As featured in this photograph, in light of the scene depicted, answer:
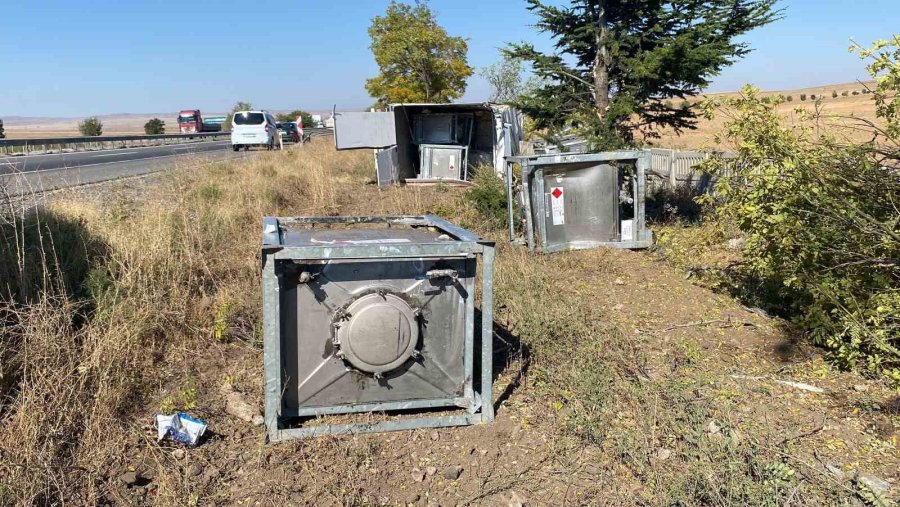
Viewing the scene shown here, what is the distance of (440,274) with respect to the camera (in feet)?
12.4

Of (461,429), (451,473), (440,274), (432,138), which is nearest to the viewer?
(451,473)

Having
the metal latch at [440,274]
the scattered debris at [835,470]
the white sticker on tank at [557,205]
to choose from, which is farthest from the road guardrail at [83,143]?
the scattered debris at [835,470]

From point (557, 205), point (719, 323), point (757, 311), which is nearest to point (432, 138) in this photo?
point (557, 205)

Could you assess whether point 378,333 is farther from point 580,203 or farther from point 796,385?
point 580,203

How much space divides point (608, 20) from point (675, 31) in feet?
3.89

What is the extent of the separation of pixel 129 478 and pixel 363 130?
45.9 feet

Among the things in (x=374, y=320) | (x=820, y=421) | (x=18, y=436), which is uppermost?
Result: (x=374, y=320)

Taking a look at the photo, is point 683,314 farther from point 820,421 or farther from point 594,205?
point 594,205

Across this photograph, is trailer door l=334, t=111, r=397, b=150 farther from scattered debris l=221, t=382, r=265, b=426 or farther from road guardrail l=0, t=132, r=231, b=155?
scattered debris l=221, t=382, r=265, b=426

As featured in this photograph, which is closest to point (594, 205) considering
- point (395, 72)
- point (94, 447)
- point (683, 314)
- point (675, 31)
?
point (683, 314)

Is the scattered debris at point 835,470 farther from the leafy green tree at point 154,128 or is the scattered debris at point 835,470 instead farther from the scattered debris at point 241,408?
the leafy green tree at point 154,128

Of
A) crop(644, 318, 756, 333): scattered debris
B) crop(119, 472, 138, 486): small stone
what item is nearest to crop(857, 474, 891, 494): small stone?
crop(644, 318, 756, 333): scattered debris

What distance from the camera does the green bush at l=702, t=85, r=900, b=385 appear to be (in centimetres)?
443

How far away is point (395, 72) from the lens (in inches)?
1358
